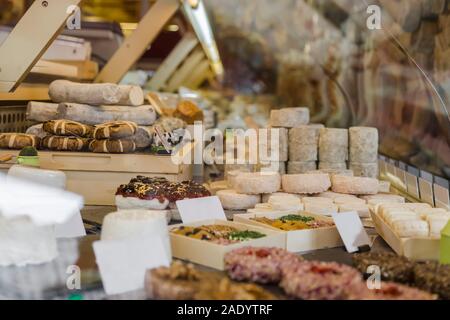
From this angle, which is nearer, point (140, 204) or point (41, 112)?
point (140, 204)

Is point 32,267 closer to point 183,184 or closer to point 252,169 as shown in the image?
point 183,184

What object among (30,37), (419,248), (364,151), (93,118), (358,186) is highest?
(30,37)

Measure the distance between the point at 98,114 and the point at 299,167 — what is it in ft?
3.36

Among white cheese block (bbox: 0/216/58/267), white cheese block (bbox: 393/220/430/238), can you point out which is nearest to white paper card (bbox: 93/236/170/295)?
white cheese block (bbox: 0/216/58/267)

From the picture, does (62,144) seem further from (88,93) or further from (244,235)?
(244,235)

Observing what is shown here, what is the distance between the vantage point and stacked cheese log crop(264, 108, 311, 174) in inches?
133

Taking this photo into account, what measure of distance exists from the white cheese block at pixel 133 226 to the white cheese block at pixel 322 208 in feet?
3.19

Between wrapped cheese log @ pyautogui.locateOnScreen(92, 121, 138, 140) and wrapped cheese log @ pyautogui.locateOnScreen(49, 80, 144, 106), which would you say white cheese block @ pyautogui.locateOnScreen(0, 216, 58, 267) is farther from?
wrapped cheese log @ pyautogui.locateOnScreen(49, 80, 144, 106)

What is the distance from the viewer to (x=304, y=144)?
338 centimetres

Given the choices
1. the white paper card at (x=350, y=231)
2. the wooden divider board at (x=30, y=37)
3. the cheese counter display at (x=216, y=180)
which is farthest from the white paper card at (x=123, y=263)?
the wooden divider board at (x=30, y=37)

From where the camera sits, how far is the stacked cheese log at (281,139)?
11.1 feet

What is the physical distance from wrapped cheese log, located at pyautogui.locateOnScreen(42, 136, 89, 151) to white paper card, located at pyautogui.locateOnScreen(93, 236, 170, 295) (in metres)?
1.33

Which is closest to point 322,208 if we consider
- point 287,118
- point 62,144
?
point 287,118

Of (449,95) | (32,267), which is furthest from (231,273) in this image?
(449,95)
